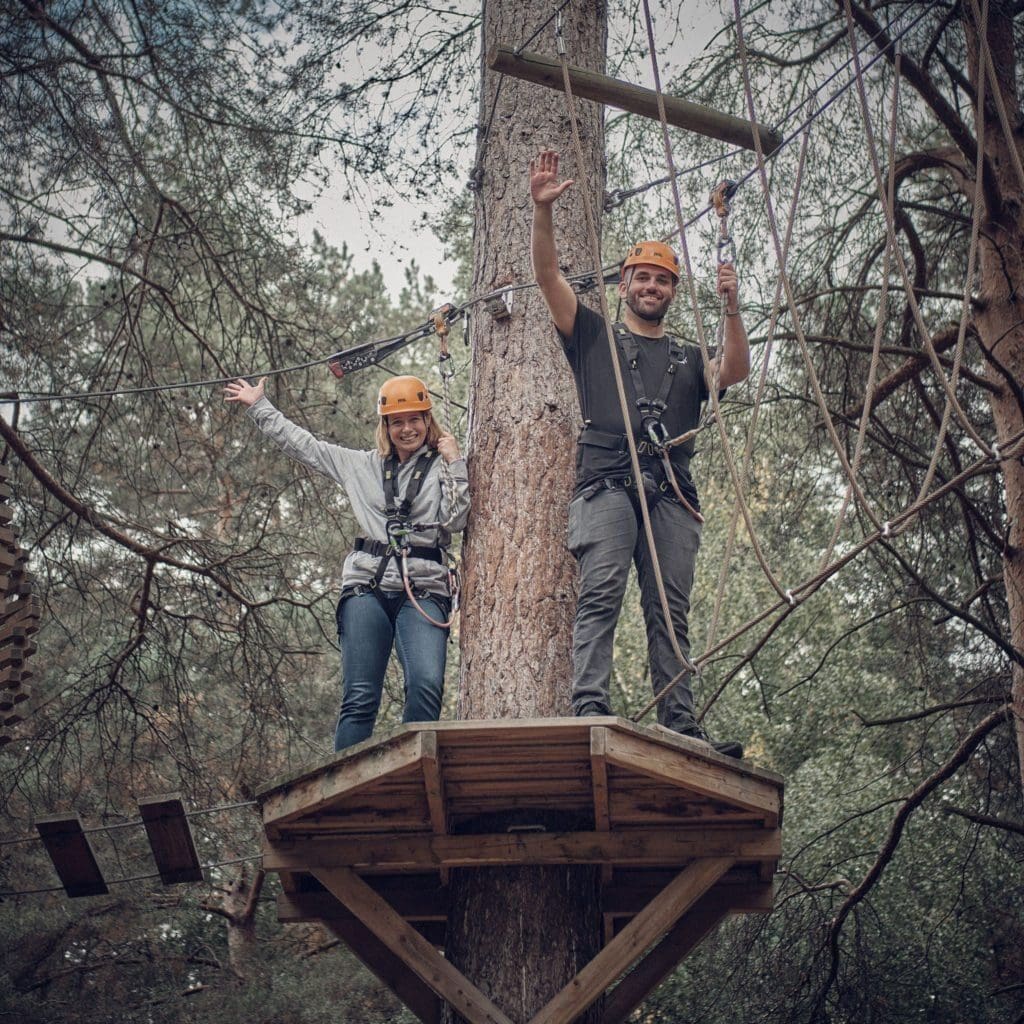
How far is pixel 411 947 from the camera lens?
13.1 ft

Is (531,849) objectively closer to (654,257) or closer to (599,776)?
(599,776)

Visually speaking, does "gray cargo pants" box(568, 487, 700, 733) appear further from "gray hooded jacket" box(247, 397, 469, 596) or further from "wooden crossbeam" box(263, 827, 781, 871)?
"gray hooded jacket" box(247, 397, 469, 596)

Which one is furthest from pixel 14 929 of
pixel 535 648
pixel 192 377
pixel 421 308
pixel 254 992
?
pixel 421 308

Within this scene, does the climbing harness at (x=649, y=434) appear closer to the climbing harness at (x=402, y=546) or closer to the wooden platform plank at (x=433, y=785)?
the climbing harness at (x=402, y=546)

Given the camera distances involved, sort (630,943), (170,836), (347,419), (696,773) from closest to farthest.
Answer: (696,773), (630,943), (170,836), (347,419)

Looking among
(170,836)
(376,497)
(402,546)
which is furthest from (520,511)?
(170,836)

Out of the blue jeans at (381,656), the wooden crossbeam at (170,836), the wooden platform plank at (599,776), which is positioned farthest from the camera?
the wooden crossbeam at (170,836)

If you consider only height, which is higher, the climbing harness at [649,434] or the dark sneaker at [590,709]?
the climbing harness at [649,434]

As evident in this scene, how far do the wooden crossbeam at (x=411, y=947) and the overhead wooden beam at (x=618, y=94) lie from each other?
2.76 metres

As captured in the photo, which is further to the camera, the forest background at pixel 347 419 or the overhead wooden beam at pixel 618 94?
the forest background at pixel 347 419

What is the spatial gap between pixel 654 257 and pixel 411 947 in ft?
7.77

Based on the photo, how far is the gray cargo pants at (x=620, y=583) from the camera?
4062 millimetres

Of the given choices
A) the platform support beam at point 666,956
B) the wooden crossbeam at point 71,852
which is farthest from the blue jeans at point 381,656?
the wooden crossbeam at point 71,852

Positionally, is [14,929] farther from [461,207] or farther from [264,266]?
[461,207]
